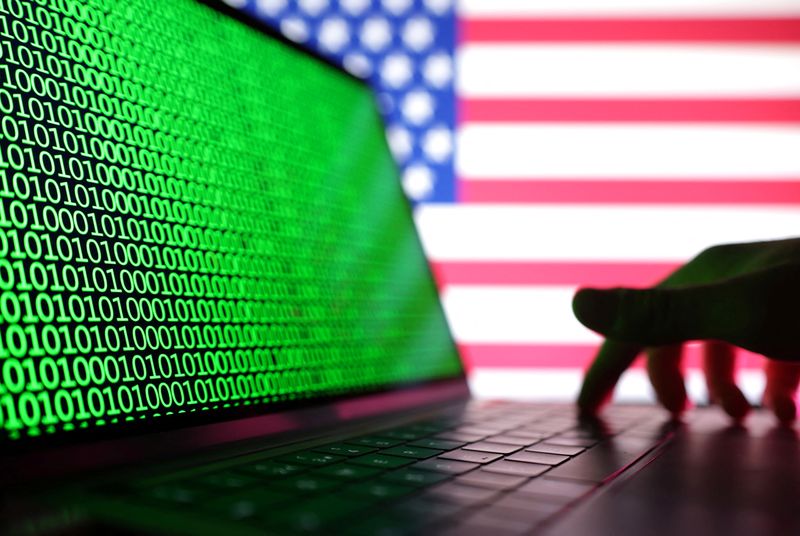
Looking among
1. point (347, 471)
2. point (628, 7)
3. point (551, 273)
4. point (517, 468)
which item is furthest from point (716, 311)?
point (628, 7)

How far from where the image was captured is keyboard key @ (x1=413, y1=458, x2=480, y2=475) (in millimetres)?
425

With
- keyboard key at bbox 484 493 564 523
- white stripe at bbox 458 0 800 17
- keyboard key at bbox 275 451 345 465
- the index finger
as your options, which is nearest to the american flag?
white stripe at bbox 458 0 800 17

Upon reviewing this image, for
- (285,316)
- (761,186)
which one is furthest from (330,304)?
(761,186)

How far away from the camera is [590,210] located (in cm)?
171

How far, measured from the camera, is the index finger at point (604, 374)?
0.85 metres

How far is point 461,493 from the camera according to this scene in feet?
1.19

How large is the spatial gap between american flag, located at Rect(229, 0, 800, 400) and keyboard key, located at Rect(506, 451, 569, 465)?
123 centimetres

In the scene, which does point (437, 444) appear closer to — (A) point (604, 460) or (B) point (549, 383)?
(A) point (604, 460)

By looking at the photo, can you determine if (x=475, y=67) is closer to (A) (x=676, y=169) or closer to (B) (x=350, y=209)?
(A) (x=676, y=169)

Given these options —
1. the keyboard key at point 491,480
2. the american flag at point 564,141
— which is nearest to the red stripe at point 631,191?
the american flag at point 564,141

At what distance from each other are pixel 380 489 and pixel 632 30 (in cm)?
168

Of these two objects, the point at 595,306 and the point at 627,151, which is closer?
the point at 595,306

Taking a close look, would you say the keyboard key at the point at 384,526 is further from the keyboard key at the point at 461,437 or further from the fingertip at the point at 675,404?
the fingertip at the point at 675,404

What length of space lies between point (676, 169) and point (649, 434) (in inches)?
48.8
